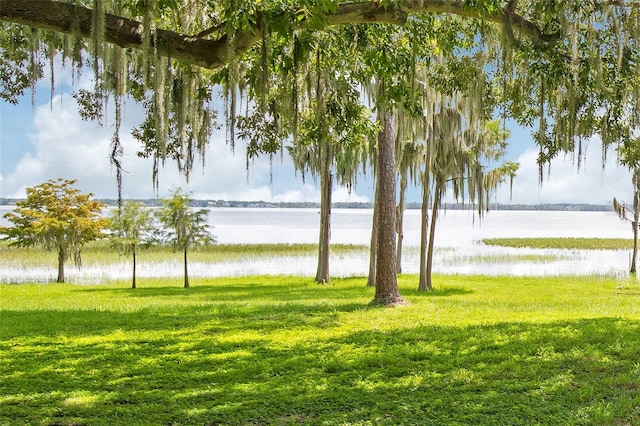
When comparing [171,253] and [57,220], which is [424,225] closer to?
[57,220]

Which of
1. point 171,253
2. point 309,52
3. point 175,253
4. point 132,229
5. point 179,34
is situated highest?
point 309,52

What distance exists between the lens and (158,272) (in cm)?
2741

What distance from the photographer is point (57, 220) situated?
24562 millimetres

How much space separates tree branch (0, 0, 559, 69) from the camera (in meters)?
4.61

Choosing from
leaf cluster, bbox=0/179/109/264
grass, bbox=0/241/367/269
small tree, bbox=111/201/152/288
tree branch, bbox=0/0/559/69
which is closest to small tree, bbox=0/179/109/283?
leaf cluster, bbox=0/179/109/264

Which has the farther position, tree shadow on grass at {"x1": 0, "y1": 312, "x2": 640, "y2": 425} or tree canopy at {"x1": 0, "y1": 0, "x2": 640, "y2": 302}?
tree canopy at {"x1": 0, "y1": 0, "x2": 640, "y2": 302}

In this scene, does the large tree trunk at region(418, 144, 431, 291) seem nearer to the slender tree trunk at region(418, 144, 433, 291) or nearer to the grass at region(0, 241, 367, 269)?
the slender tree trunk at region(418, 144, 433, 291)

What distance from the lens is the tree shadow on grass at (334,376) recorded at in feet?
14.6

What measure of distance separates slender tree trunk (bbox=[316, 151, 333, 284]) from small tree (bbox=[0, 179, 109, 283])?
10414 mm

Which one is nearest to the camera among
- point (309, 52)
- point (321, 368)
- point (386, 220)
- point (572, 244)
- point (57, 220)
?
point (321, 368)

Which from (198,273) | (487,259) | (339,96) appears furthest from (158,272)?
(339,96)

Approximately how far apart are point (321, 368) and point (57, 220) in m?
21.8

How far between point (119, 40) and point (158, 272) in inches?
931

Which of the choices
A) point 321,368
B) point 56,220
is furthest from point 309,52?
point 56,220
